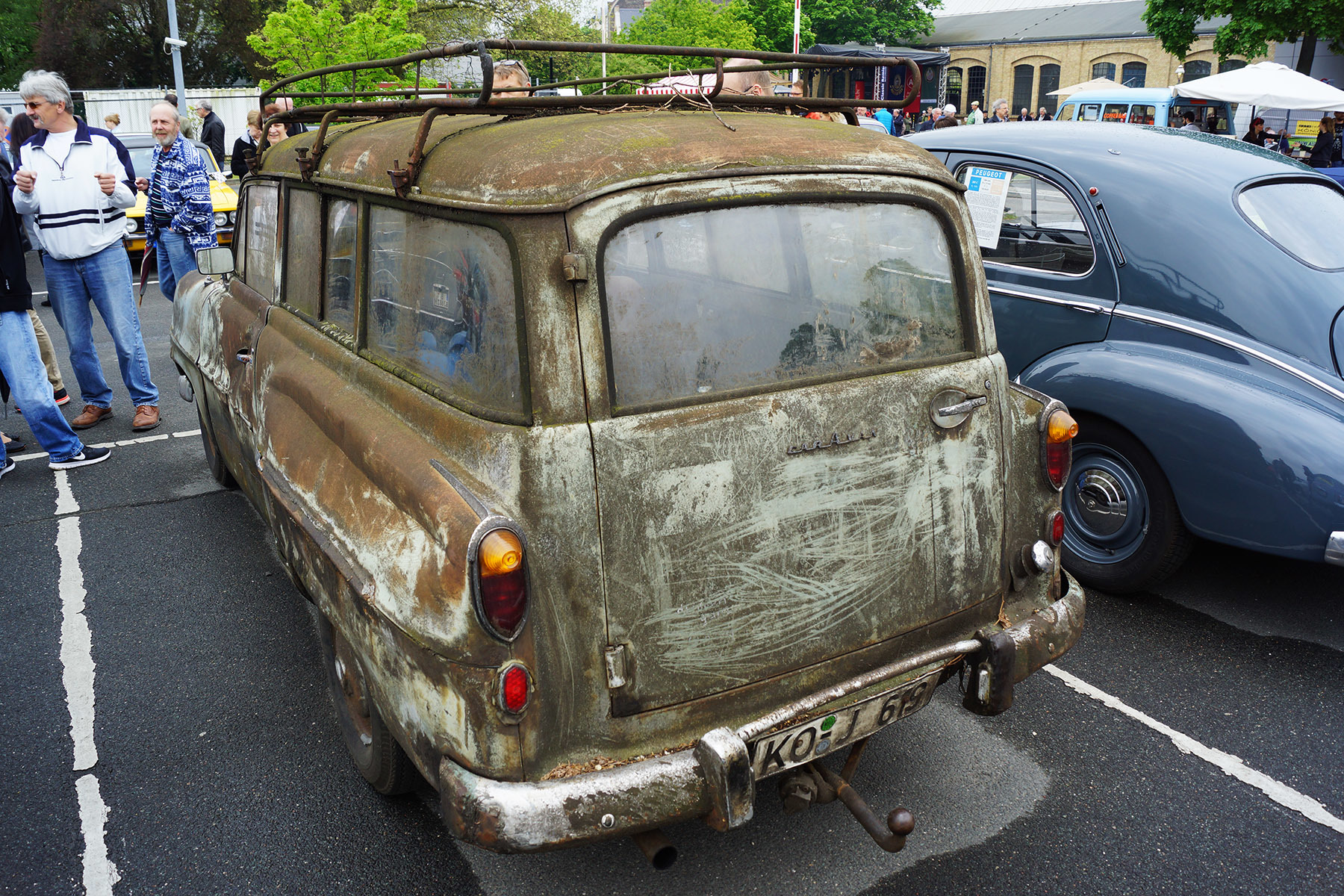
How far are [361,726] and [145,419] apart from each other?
468 cm

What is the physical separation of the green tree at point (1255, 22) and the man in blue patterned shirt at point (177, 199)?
25806 millimetres

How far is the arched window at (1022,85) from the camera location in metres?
54.2

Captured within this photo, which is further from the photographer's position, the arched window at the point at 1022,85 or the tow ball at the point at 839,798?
the arched window at the point at 1022,85

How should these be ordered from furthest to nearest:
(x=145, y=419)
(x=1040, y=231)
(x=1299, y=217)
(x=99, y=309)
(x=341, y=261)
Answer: (x=145, y=419) < (x=99, y=309) < (x=1040, y=231) < (x=1299, y=217) < (x=341, y=261)

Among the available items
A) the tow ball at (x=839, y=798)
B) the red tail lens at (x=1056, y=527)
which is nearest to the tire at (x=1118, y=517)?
the red tail lens at (x=1056, y=527)

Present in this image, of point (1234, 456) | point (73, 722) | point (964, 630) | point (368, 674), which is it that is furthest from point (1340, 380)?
point (73, 722)

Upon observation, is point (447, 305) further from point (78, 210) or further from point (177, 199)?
point (177, 199)

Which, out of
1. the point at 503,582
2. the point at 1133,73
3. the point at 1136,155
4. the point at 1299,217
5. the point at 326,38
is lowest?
the point at 503,582

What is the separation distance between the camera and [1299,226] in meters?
4.31

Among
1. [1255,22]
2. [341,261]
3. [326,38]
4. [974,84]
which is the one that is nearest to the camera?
[341,261]

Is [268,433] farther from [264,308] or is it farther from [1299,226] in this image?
[1299,226]

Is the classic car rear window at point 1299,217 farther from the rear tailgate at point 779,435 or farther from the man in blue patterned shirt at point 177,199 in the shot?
the man in blue patterned shirt at point 177,199

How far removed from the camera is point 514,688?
6.99 feet

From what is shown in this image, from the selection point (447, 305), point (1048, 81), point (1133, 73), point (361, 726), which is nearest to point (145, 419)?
point (361, 726)
